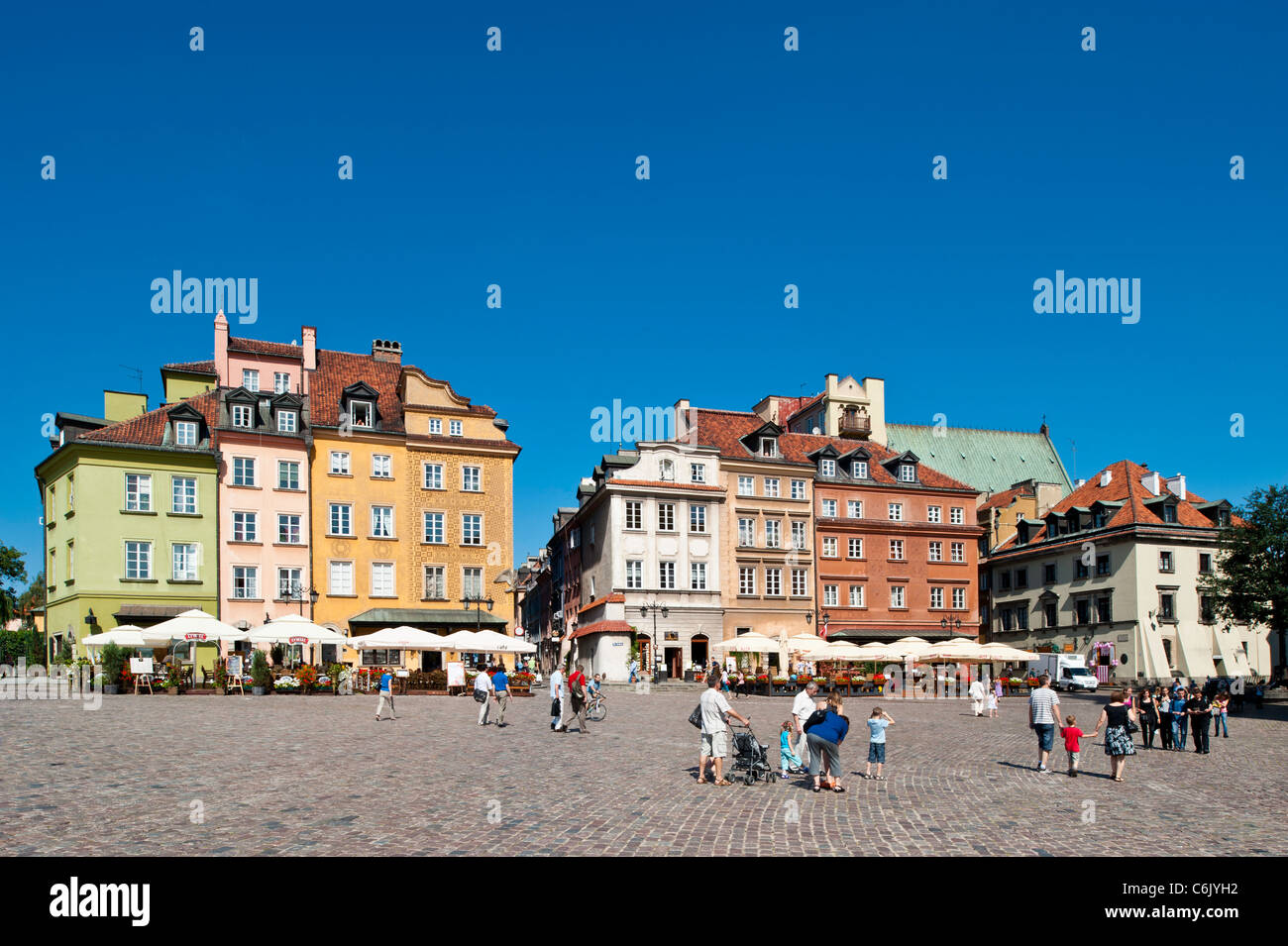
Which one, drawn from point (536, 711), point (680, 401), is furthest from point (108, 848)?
point (680, 401)

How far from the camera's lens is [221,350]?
5531cm

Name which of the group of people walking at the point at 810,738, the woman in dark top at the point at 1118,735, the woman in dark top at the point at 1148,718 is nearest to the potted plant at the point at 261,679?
the group of people walking at the point at 810,738

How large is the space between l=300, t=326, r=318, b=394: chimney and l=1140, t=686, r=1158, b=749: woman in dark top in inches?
1737

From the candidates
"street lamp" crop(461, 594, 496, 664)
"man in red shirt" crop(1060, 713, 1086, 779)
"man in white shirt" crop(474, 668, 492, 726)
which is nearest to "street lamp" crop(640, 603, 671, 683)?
"street lamp" crop(461, 594, 496, 664)

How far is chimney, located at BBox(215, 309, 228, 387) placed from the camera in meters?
54.9

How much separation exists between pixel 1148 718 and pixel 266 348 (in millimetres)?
47206

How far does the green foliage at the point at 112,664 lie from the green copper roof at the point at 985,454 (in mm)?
61469

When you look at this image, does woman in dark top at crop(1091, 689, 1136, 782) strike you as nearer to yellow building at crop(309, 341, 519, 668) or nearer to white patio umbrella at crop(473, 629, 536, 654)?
white patio umbrella at crop(473, 629, 536, 654)

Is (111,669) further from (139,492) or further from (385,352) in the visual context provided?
(385,352)

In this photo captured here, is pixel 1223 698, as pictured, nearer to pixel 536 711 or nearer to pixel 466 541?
pixel 536 711

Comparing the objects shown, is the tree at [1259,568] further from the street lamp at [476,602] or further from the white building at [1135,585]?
the street lamp at [476,602]

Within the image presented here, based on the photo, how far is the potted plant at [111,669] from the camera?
38.2m

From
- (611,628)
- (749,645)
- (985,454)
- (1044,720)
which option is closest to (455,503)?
(611,628)
